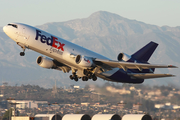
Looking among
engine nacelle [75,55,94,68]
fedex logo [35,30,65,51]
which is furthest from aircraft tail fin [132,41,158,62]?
fedex logo [35,30,65,51]

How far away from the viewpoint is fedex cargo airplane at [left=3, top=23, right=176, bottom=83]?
39.0 meters

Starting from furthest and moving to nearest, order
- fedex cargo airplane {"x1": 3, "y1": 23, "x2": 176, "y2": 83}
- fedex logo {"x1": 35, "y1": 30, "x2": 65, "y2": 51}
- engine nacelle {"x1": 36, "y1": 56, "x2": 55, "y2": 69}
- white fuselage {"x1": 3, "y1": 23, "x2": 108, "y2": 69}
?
engine nacelle {"x1": 36, "y1": 56, "x2": 55, "y2": 69} → fedex logo {"x1": 35, "y1": 30, "x2": 65, "y2": 51} → fedex cargo airplane {"x1": 3, "y1": 23, "x2": 176, "y2": 83} → white fuselage {"x1": 3, "y1": 23, "x2": 108, "y2": 69}

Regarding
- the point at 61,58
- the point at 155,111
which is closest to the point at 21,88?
the point at 155,111

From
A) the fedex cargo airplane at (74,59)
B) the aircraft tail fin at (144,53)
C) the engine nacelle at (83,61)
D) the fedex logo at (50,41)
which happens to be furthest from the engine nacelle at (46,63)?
the aircraft tail fin at (144,53)

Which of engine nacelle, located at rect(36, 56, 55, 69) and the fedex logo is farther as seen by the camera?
engine nacelle, located at rect(36, 56, 55, 69)

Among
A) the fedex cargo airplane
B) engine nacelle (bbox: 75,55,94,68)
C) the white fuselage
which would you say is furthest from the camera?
engine nacelle (bbox: 75,55,94,68)

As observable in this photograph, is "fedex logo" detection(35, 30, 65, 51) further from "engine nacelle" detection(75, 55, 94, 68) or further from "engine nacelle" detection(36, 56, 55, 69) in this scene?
"engine nacelle" detection(36, 56, 55, 69)

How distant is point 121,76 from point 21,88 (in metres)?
130

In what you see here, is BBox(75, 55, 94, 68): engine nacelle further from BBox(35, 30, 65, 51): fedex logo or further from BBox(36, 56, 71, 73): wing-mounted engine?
BBox(36, 56, 71, 73): wing-mounted engine

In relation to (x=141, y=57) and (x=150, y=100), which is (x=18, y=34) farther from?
(x=150, y=100)

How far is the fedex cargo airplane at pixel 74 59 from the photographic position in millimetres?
39000

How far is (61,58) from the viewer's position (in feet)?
131

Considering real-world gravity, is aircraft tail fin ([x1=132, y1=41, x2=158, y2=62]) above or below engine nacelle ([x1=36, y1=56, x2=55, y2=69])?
above

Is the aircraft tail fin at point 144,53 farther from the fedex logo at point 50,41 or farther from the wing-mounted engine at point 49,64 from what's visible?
the fedex logo at point 50,41
